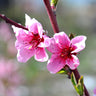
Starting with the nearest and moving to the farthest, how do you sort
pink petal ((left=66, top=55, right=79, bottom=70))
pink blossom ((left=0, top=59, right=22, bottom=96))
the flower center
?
pink petal ((left=66, top=55, right=79, bottom=70))
the flower center
pink blossom ((left=0, top=59, right=22, bottom=96))

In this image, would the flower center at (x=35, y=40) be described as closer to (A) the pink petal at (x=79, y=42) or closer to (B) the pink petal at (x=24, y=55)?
(B) the pink petal at (x=24, y=55)

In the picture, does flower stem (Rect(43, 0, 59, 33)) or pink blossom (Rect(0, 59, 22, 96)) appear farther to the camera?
pink blossom (Rect(0, 59, 22, 96))

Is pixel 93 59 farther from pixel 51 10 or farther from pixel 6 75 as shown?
pixel 51 10

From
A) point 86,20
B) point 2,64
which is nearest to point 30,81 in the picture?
point 2,64

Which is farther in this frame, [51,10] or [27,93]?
[27,93]

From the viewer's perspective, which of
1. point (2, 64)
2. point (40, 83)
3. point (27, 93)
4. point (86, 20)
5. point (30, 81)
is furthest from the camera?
point (86, 20)

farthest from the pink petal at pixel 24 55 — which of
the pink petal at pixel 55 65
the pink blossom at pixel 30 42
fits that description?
the pink petal at pixel 55 65

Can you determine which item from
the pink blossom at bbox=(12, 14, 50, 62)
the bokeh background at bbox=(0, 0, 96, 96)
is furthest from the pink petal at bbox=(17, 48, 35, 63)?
the bokeh background at bbox=(0, 0, 96, 96)

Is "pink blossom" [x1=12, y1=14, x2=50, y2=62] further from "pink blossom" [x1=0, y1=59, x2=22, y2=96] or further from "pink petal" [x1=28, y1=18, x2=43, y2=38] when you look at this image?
"pink blossom" [x1=0, y1=59, x2=22, y2=96]
